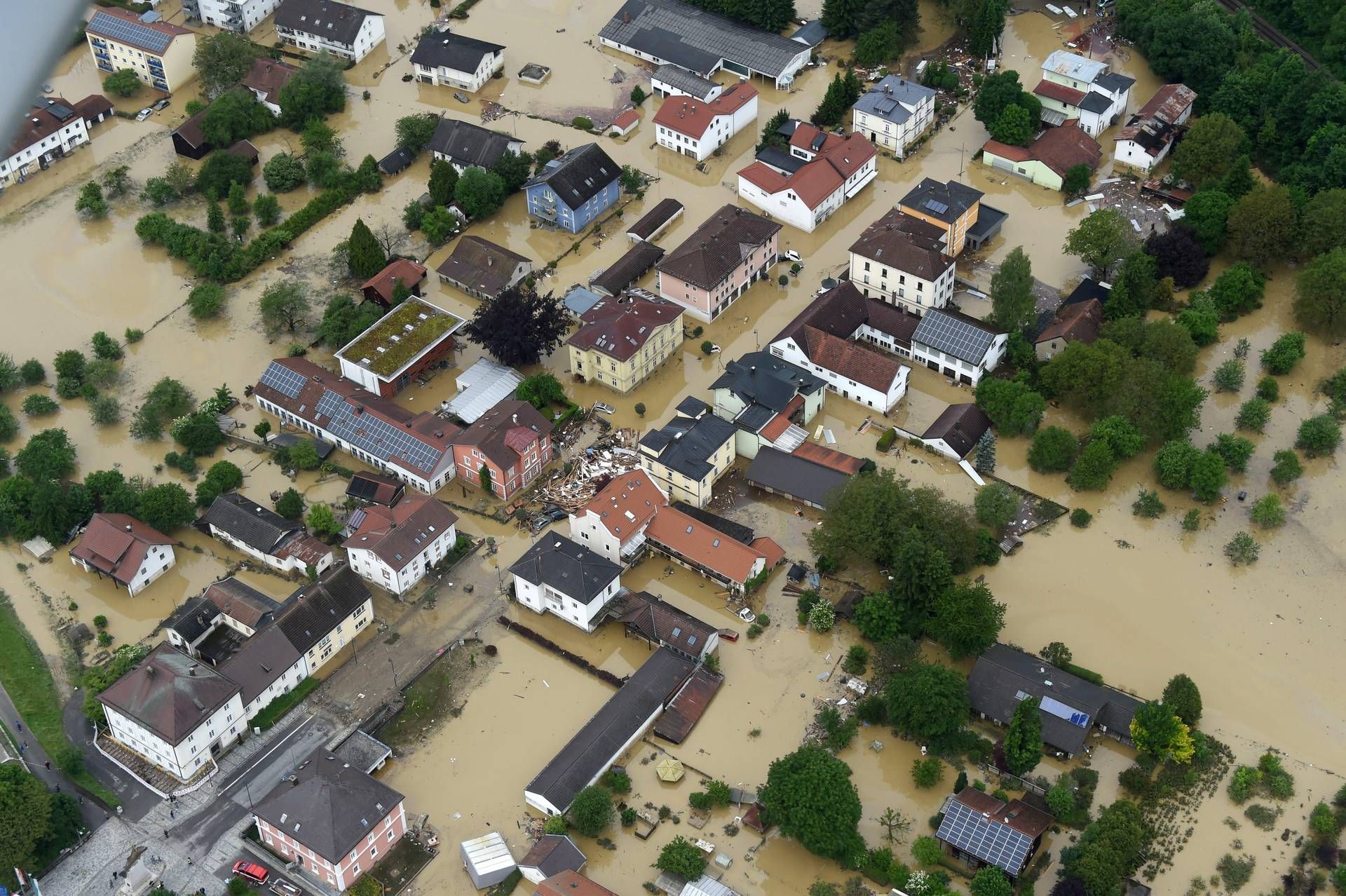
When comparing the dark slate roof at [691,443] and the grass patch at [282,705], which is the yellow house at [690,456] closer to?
the dark slate roof at [691,443]

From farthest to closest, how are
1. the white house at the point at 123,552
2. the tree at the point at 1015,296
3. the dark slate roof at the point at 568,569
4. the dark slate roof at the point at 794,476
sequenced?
the tree at the point at 1015,296 → the dark slate roof at the point at 794,476 → the white house at the point at 123,552 → the dark slate roof at the point at 568,569

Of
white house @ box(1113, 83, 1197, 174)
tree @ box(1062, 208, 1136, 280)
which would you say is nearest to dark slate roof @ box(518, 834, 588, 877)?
tree @ box(1062, 208, 1136, 280)

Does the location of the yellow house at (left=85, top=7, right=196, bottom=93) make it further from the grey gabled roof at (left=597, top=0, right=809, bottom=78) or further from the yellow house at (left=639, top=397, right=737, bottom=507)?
the yellow house at (left=639, top=397, right=737, bottom=507)

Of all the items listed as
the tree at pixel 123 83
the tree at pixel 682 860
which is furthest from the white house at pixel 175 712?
the tree at pixel 123 83

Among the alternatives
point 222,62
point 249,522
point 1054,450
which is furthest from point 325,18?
point 1054,450

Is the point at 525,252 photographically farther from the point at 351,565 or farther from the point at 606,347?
the point at 351,565

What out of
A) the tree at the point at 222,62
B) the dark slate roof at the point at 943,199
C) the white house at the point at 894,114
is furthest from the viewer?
the tree at the point at 222,62
